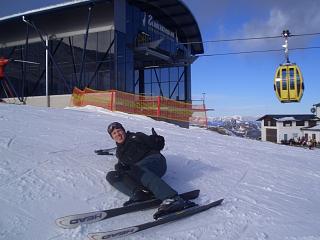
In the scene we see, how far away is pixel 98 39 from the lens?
2536 centimetres

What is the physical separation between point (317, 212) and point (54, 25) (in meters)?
25.5

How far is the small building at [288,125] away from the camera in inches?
2551

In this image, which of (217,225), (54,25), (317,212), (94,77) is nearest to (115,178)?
(217,225)

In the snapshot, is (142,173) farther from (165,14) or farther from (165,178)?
(165,14)

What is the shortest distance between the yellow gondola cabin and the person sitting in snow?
1096 cm

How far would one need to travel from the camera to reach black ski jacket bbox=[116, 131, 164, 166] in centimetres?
525

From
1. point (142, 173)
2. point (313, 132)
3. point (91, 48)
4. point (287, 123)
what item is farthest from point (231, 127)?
point (142, 173)

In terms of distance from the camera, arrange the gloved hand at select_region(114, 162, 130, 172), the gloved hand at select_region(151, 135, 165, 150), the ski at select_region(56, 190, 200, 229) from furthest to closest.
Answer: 1. the gloved hand at select_region(151, 135, 165, 150)
2. the gloved hand at select_region(114, 162, 130, 172)
3. the ski at select_region(56, 190, 200, 229)

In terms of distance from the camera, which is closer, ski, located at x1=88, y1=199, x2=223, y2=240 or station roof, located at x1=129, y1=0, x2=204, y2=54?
ski, located at x1=88, y1=199, x2=223, y2=240

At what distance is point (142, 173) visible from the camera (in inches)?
191

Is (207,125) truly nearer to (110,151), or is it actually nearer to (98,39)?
(98,39)

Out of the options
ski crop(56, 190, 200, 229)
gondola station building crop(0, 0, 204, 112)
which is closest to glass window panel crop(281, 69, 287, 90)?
gondola station building crop(0, 0, 204, 112)

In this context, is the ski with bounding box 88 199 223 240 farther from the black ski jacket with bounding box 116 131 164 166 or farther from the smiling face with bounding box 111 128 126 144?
the smiling face with bounding box 111 128 126 144

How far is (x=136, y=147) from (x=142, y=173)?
53 cm
